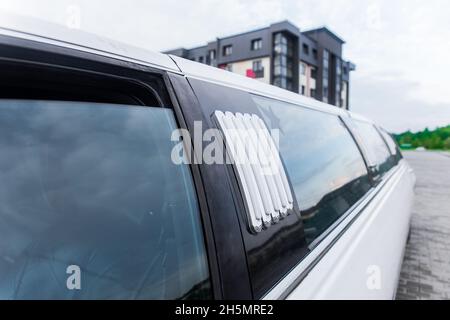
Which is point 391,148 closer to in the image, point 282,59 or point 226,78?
point 226,78

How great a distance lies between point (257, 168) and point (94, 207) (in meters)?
0.56

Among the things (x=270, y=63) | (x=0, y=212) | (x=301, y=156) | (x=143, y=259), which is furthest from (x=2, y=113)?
(x=270, y=63)

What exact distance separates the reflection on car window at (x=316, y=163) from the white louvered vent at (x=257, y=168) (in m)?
0.15

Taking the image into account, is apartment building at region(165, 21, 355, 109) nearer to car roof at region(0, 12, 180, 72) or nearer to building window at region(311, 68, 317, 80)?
building window at region(311, 68, 317, 80)

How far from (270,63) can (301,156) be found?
1424 inches

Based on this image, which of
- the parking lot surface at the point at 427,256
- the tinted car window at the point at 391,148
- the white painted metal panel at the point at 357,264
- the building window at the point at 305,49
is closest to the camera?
the white painted metal panel at the point at 357,264

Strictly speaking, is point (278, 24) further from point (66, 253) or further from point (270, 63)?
point (66, 253)

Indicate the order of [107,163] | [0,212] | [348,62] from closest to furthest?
1. [0,212]
2. [107,163]
3. [348,62]

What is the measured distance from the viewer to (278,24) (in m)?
34.5

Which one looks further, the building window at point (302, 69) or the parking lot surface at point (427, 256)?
the building window at point (302, 69)

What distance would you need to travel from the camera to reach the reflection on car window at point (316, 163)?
150cm

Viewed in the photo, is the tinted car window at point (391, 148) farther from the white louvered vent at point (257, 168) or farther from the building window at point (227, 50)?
the building window at point (227, 50)
